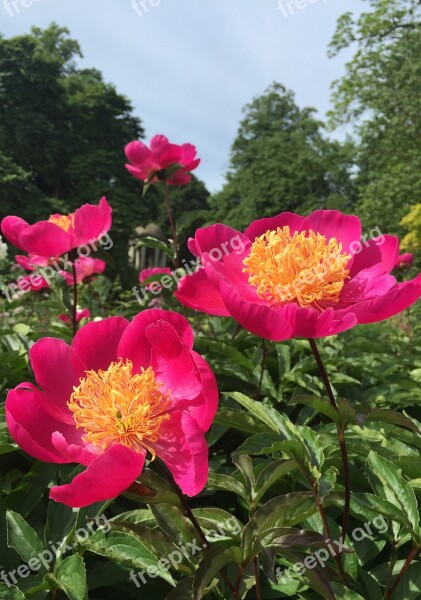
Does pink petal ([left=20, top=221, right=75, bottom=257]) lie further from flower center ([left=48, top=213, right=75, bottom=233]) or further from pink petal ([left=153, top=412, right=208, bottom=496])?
pink petal ([left=153, top=412, right=208, bottom=496])

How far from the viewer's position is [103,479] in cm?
67

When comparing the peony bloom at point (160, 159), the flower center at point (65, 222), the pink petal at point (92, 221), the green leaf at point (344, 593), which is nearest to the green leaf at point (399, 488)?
the green leaf at point (344, 593)

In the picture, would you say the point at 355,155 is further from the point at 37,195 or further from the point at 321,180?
the point at 37,195

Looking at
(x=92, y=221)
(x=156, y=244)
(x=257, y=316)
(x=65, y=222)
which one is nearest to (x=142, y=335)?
(x=257, y=316)

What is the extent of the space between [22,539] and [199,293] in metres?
0.52

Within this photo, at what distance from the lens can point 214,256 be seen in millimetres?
1000

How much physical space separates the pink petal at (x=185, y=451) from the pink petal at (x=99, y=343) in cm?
16

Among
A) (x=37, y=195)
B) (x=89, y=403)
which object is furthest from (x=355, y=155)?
(x=89, y=403)

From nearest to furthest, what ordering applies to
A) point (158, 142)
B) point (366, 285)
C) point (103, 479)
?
point (103, 479)
point (366, 285)
point (158, 142)

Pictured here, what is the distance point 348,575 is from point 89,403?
566 millimetres

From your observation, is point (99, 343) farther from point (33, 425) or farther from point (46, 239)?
point (46, 239)

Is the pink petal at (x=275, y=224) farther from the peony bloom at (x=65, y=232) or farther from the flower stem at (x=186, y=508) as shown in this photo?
the peony bloom at (x=65, y=232)

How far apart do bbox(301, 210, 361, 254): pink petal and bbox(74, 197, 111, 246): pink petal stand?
694mm

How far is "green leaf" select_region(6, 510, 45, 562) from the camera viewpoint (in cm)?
92
